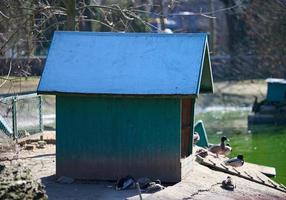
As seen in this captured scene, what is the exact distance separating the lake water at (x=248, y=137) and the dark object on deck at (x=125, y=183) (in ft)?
21.1

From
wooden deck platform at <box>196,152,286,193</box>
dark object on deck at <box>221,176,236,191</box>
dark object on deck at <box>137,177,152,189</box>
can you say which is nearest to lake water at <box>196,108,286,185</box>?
wooden deck platform at <box>196,152,286,193</box>

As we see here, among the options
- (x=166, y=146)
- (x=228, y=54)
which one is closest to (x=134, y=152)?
(x=166, y=146)

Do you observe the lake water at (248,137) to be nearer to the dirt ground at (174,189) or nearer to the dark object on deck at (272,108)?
the dark object on deck at (272,108)

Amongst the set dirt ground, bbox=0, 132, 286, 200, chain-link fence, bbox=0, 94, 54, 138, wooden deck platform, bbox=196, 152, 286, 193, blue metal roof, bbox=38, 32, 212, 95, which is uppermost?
blue metal roof, bbox=38, 32, 212, 95

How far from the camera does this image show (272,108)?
31422mm

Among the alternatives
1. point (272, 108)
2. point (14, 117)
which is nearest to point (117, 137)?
point (14, 117)

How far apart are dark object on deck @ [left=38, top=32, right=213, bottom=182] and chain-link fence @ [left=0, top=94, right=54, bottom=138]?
3181 millimetres

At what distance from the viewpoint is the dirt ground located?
11422mm

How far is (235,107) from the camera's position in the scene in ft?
121

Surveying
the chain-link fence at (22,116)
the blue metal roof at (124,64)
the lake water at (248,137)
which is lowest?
the lake water at (248,137)

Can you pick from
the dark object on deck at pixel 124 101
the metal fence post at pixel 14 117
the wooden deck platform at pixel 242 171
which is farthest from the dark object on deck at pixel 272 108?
the dark object on deck at pixel 124 101

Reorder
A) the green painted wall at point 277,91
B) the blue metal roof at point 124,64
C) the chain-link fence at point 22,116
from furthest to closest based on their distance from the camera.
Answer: the green painted wall at point 277,91 < the chain-link fence at point 22,116 < the blue metal roof at point 124,64

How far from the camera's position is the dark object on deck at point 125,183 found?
11844 mm

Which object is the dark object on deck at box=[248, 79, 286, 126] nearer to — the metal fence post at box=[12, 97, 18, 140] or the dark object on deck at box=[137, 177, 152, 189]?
the metal fence post at box=[12, 97, 18, 140]
